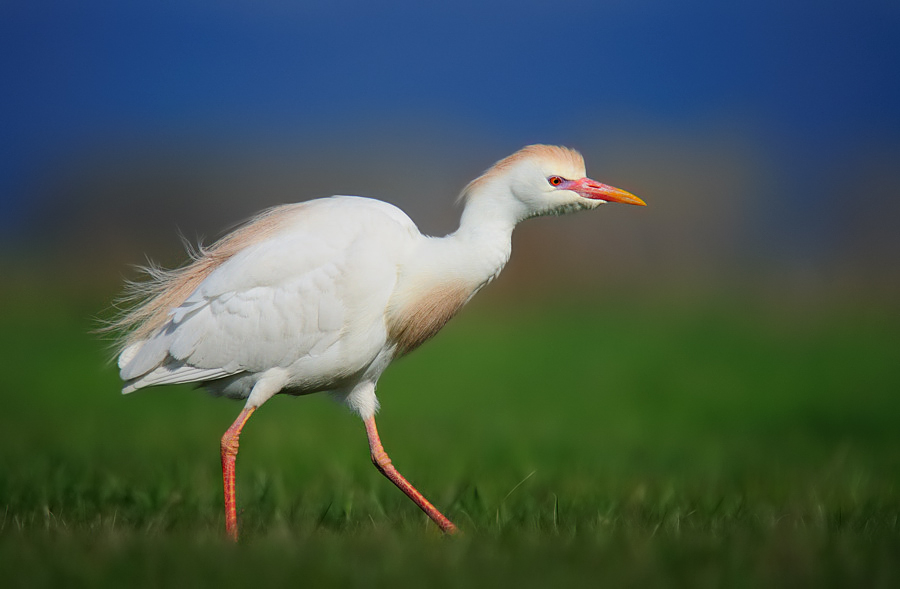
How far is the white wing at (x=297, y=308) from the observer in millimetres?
4754

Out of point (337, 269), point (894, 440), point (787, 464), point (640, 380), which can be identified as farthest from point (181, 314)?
point (640, 380)

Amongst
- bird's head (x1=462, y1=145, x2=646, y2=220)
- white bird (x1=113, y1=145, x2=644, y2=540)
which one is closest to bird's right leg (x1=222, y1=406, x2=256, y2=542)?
white bird (x1=113, y1=145, x2=644, y2=540)

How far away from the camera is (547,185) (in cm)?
489

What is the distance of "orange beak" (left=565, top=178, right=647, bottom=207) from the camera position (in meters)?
4.89

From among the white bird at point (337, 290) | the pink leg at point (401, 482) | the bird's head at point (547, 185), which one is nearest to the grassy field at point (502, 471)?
the pink leg at point (401, 482)

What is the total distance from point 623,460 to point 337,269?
14.2ft

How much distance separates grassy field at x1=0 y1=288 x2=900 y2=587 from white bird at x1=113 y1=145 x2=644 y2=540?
0.73 metres

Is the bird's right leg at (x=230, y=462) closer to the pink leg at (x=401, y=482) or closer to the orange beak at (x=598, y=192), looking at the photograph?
the pink leg at (x=401, y=482)

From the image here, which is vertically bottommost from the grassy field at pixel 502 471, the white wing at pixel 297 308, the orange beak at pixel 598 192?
the grassy field at pixel 502 471

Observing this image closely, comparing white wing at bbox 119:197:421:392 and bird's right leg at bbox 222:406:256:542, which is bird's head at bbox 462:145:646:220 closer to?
white wing at bbox 119:197:421:392

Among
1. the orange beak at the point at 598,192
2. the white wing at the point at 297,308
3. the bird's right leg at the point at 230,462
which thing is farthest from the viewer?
the orange beak at the point at 598,192

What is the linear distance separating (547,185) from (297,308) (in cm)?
149

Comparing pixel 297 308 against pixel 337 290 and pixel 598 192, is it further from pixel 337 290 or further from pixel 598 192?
pixel 598 192

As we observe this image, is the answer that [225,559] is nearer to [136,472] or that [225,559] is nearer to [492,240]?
[492,240]
